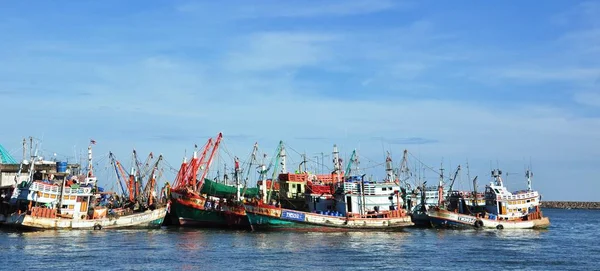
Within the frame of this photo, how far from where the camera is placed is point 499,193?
93.4 meters

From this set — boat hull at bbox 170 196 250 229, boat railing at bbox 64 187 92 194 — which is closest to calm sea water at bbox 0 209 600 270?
boat hull at bbox 170 196 250 229

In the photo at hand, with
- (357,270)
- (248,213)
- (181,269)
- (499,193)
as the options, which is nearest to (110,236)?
(248,213)

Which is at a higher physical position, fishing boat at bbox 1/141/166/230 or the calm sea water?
fishing boat at bbox 1/141/166/230

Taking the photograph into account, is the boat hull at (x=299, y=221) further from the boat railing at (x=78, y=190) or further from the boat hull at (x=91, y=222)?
the boat railing at (x=78, y=190)

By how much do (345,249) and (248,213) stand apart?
21.0 meters

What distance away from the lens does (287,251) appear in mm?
62125

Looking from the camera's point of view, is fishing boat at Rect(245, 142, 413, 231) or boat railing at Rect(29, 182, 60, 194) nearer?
boat railing at Rect(29, 182, 60, 194)

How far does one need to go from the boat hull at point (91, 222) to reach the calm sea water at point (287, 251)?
2.46 m

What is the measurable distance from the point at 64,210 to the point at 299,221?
2626 cm

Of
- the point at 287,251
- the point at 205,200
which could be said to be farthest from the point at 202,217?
the point at 287,251

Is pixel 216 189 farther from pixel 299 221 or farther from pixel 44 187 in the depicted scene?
pixel 44 187

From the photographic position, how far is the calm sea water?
53.7 meters

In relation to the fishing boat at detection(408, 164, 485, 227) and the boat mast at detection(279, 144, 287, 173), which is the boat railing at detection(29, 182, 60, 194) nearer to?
the boat mast at detection(279, 144, 287, 173)

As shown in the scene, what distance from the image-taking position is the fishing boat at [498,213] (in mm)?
91688
